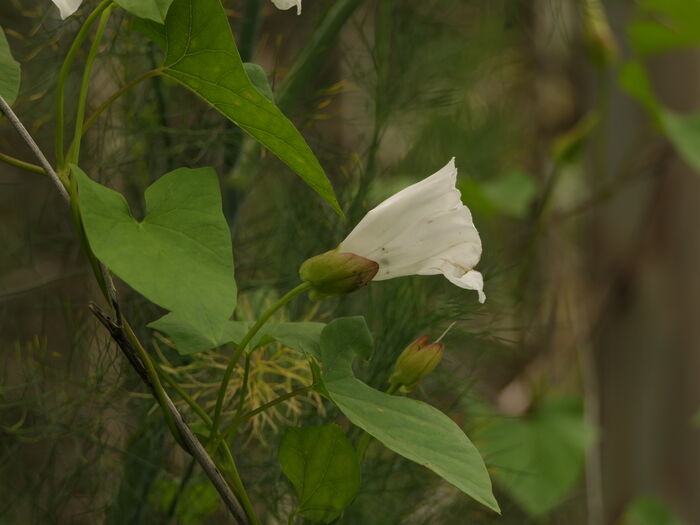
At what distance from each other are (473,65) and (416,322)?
459 millimetres

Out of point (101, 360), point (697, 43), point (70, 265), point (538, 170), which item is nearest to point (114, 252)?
point (101, 360)

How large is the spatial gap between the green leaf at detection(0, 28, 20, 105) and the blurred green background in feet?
0.14

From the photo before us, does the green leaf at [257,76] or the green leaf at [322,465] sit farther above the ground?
the green leaf at [257,76]

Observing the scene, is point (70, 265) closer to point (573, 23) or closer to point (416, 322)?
point (416, 322)

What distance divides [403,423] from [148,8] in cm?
14

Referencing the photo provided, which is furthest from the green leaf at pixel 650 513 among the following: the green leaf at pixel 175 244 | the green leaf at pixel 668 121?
the green leaf at pixel 175 244

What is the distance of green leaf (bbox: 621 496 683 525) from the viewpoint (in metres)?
1.02

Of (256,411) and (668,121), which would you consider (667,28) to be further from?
(256,411)

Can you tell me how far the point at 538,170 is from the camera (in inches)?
59.4

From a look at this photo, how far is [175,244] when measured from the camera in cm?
28

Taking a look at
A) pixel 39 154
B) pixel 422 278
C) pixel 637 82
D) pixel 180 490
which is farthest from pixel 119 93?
pixel 637 82

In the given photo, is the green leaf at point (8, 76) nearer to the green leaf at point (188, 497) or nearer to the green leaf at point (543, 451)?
the green leaf at point (188, 497)

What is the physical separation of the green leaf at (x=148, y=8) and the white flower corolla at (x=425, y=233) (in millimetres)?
94

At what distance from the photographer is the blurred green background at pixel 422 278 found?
1.77 ft
